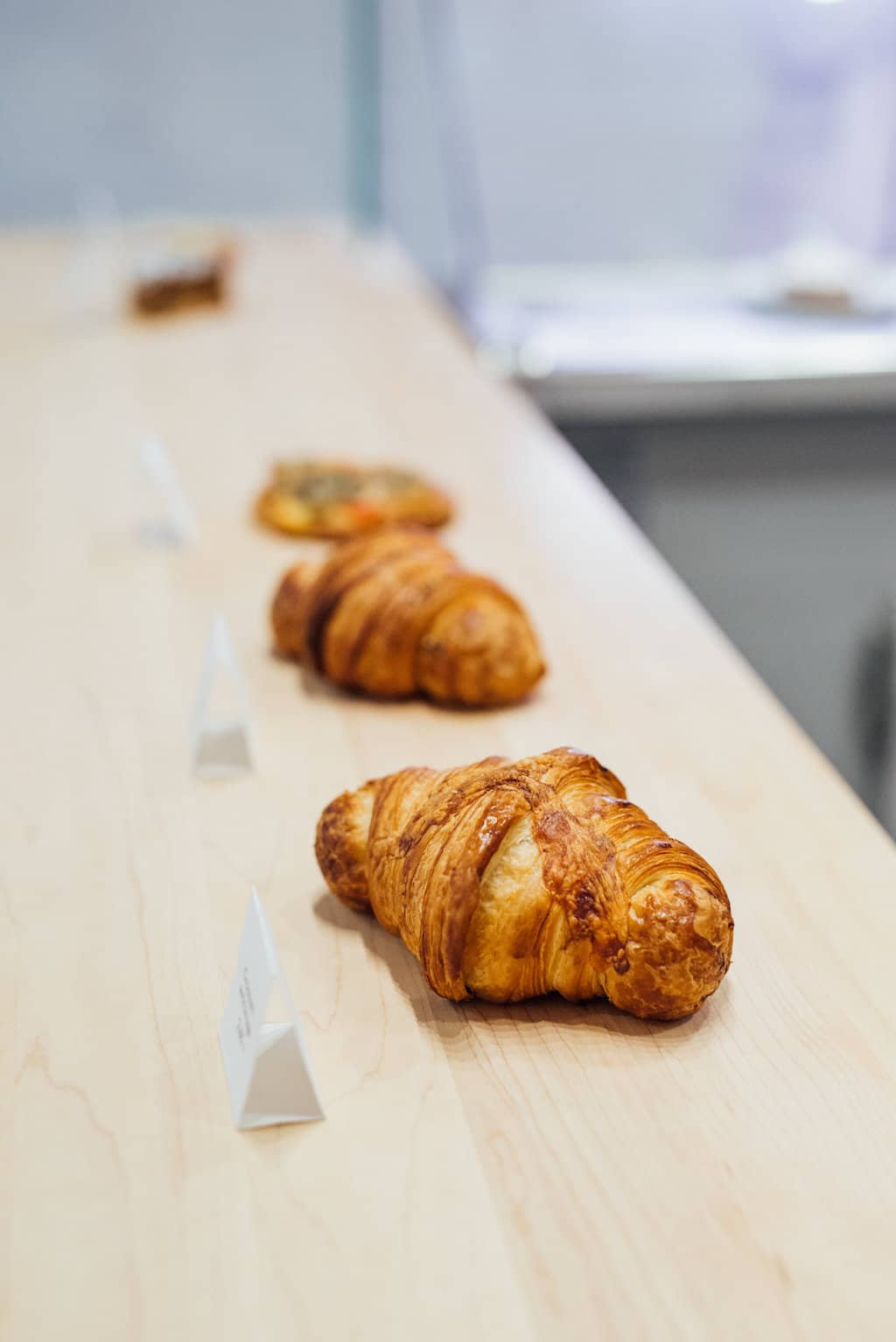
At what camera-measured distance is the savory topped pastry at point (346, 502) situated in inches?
62.6

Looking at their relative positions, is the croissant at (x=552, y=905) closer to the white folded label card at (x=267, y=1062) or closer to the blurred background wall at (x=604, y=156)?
the white folded label card at (x=267, y=1062)

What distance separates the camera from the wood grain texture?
2.02ft

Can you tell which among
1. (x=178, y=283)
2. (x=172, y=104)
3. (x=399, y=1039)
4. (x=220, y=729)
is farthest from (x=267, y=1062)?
(x=172, y=104)

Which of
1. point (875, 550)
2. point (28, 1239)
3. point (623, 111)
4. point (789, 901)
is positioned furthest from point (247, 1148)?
point (623, 111)

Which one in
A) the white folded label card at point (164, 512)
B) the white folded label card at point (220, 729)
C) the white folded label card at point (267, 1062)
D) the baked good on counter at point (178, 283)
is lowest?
the baked good on counter at point (178, 283)

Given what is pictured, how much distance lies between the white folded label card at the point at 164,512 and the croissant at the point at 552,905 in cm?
86

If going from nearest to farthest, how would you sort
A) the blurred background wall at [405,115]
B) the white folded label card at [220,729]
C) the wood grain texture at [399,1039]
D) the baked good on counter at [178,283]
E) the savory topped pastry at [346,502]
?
the wood grain texture at [399,1039] < the white folded label card at [220,729] < the savory topped pastry at [346,502] < the baked good on counter at [178,283] < the blurred background wall at [405,115]

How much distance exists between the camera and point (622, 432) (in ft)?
8.06

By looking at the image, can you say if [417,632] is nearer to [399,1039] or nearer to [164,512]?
[399,1039]

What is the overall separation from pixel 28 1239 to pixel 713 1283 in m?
0.30

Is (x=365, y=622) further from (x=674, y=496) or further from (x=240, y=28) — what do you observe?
(x=240, y=28)

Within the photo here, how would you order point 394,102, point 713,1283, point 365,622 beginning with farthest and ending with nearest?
point 394,102
point 365,622
point 713,1283

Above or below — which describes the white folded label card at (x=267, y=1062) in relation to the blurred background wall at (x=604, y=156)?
above

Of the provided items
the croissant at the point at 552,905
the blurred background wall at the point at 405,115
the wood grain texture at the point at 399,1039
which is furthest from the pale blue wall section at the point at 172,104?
the croissant at the point at 552,905
